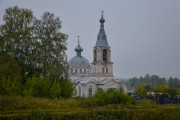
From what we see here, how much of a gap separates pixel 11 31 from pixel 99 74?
→ 36639 millimetres

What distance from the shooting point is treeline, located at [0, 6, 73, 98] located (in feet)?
108

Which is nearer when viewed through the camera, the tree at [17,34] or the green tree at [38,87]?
the green tree at [38,87]

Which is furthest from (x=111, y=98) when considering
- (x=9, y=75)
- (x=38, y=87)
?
(x=9, y=75)

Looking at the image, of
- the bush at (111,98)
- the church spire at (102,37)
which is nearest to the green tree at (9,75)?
the bush at (111,98)

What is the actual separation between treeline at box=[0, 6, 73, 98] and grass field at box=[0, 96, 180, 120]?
923 centimetres

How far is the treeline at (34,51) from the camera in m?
32.8

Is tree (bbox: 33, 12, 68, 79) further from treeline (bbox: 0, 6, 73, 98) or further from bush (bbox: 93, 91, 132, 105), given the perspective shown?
bush (bbox: 93, 91, 132, 105)

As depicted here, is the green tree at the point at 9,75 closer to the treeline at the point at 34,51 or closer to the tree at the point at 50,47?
the treeline at the point at 34,51

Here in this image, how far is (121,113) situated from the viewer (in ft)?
69.9

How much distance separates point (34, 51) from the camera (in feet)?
118

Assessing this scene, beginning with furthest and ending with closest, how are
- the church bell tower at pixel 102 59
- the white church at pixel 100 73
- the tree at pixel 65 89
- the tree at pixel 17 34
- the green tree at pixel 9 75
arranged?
the church bell tower at pixel 102 59
the white church at pixel 100 73
the tree at pixel 65 89
the tree at pixel 17 34
the green tree at pixel 9 75

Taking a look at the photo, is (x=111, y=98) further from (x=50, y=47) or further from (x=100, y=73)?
(x=100, y=73)

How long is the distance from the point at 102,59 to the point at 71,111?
49297 millimetres

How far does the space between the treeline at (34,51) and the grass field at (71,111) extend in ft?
30.3
